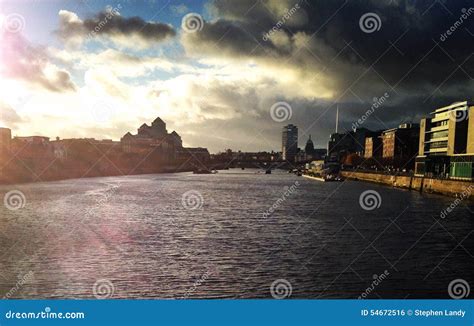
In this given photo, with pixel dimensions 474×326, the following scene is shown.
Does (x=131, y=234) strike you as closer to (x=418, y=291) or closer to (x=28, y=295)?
(x=28, y=295)

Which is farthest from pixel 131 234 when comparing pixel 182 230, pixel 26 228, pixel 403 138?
pixel 403 138

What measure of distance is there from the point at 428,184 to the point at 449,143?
26.5 meters

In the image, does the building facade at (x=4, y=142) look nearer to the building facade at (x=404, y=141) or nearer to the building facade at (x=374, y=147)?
the building facade at (x=404, y=141)

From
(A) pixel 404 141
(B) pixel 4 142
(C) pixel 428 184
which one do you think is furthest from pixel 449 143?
(B) pixel 4 142

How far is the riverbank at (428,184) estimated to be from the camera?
56991 mm

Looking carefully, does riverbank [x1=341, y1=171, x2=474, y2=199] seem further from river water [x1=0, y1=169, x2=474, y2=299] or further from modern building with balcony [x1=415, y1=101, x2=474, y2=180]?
river water [x1=0, y1=169, x2=474, y2=299]

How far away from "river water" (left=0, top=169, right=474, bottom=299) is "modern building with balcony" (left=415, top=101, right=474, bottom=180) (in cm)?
3034

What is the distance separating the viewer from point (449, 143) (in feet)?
307

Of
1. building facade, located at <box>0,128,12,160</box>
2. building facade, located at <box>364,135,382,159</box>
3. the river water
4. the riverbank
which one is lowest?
the river water

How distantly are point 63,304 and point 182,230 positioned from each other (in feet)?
62.6

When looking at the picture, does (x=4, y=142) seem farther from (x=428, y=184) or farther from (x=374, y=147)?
(x=374, y=147)

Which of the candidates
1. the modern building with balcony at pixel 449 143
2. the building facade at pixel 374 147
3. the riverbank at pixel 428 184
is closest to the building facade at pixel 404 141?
the building facade at pixel 374 147

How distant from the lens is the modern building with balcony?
67.2 metres

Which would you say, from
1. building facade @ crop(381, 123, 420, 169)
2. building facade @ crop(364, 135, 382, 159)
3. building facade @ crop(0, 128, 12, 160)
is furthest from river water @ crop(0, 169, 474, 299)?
building facade @ crop(364, 135, 382, 159)
